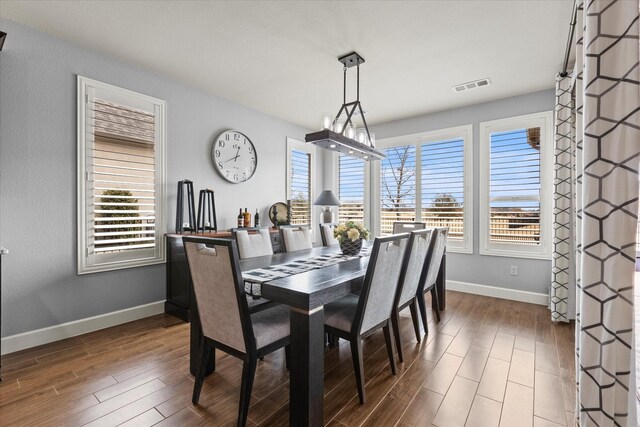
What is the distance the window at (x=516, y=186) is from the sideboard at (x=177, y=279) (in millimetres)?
3422

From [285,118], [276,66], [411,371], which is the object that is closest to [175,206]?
[276,66]

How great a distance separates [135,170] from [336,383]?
279cm

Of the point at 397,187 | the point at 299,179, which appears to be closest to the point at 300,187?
the point at 299,179

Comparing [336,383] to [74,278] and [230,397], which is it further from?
[74,278]

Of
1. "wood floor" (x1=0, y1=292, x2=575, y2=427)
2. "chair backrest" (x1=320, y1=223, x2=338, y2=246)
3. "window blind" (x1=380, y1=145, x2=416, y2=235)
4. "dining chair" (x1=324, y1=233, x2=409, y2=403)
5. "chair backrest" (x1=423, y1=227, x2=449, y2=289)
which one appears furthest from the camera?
"window blind" (x1=380, y1=145, x2=416, y2=235)

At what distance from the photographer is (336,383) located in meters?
2.03

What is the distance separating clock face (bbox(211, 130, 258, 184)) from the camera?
3.91 metres

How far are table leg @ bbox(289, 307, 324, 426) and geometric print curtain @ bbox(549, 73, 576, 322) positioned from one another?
9.54ft

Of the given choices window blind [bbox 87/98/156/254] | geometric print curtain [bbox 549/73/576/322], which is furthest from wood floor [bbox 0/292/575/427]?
window blind [bbox 87/98/156/254]

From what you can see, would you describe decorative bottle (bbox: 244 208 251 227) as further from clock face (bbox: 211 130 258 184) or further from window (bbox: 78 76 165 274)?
window (bbox: 78 76 165 274)

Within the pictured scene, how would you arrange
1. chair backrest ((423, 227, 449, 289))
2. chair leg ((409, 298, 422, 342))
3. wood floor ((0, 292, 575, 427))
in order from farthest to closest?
chair backrest ((423, 227, 449, 289)), chair leg ((409, 298, 422, 342)), wood floor ((0, 292, 575, 427))

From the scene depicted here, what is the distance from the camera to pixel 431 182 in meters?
4.60

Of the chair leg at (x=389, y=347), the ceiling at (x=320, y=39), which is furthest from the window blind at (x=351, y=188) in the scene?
the chair leg at (x=389, y=347)

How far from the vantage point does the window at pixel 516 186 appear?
378 centimetres
